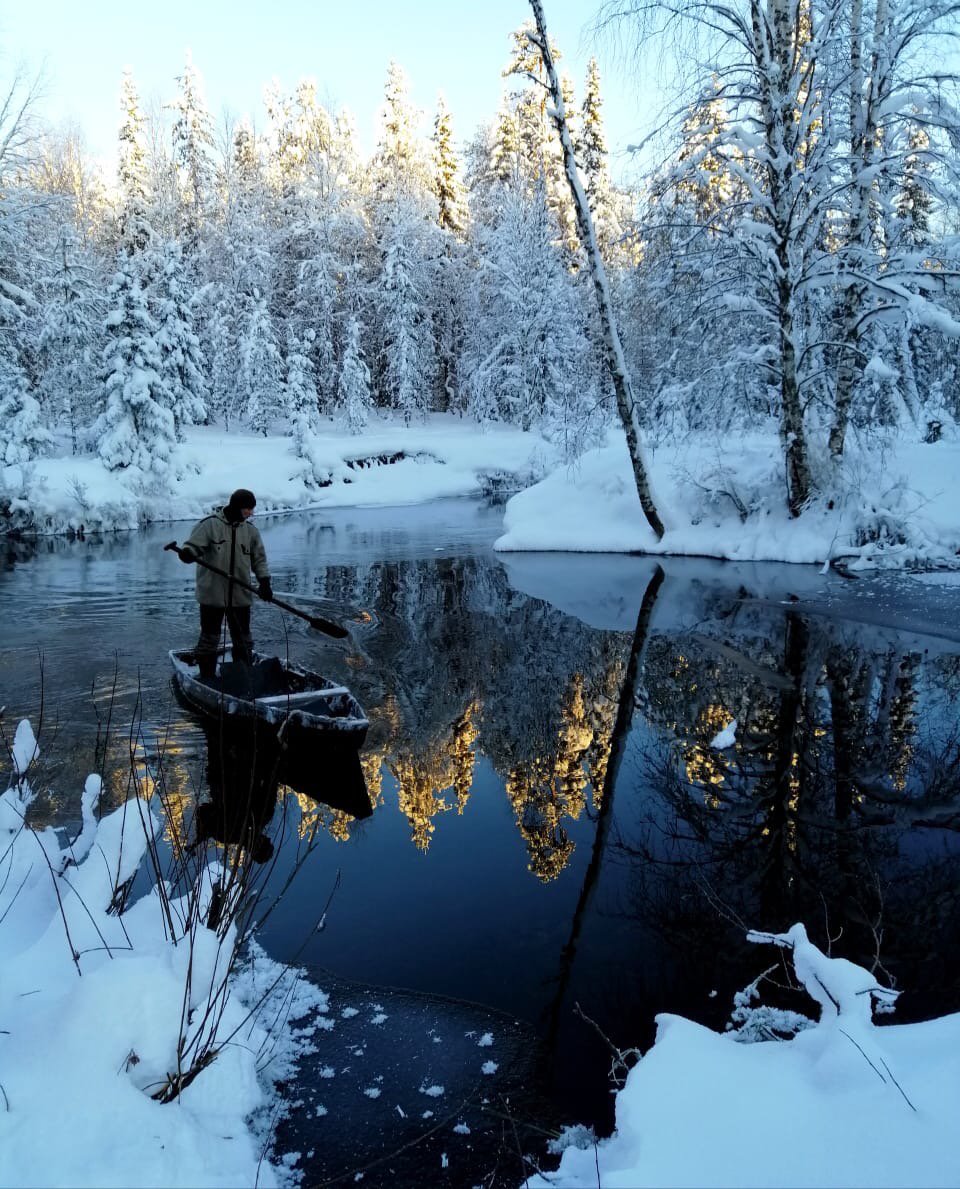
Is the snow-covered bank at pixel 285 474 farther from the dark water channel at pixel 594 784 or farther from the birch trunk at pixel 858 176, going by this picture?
the birch trunk at pixel 858 176

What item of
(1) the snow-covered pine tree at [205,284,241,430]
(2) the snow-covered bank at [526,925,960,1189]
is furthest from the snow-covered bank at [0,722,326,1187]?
(1) the snow-covered pine tree at [205,284,241,430]

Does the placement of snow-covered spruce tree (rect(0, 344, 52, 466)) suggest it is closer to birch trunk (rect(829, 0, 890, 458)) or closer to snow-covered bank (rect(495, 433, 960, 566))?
snow-covered bank (rect(495, 433, 960, 566))

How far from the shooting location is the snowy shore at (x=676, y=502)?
52.9ft

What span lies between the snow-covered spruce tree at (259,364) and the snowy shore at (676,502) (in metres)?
7.56

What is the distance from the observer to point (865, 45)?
14.3 metres

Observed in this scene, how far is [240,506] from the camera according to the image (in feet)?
27.2

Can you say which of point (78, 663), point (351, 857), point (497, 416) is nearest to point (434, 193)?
point (497, 416)

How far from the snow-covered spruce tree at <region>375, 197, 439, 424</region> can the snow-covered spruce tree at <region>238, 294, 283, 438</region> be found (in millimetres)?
6787

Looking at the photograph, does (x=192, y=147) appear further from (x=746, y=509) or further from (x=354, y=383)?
(x=746, y=509)

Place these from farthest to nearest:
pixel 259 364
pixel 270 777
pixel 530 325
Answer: pixel 259 364
pixel 530 325
pixel 270 777

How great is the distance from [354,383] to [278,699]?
125 ft

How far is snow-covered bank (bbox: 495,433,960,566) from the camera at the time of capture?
15984mm

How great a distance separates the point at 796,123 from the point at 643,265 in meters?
3.46

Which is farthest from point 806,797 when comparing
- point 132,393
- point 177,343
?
point 177,343
